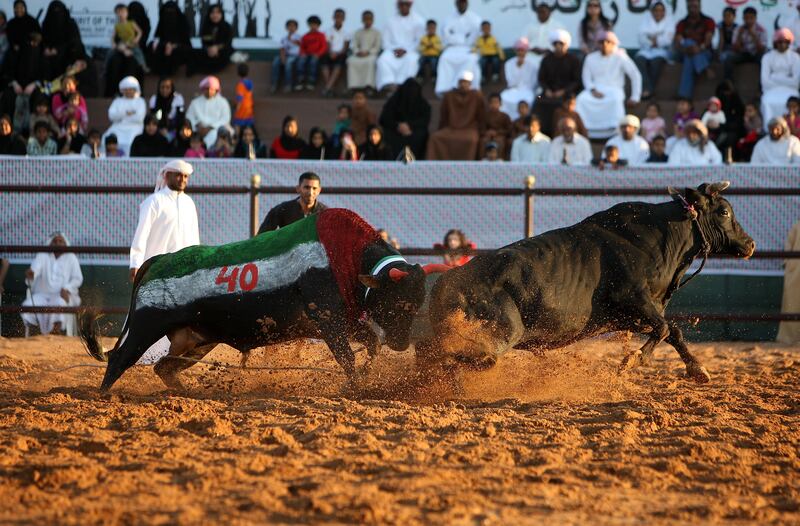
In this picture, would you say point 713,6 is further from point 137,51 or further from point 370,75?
point 137,51

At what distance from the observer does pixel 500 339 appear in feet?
21.5

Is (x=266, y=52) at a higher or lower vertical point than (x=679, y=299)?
higher

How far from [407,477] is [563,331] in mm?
2410

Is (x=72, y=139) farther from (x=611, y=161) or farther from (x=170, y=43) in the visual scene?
(x=611, y=161)

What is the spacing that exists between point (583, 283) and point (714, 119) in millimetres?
7093

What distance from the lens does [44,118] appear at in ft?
44.8

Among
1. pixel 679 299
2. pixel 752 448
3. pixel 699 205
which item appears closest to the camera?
pixel 752 448

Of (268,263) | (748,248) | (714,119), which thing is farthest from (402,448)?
(714,119)

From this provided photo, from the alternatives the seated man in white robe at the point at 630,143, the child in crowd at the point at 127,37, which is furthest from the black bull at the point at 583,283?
the child in crowd at the point at 127,37

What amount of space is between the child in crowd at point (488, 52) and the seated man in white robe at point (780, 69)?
3.27 meters

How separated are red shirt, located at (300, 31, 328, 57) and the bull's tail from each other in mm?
8273

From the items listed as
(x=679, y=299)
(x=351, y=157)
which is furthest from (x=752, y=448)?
(x=351, y=157)

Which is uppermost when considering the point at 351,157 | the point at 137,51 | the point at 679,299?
the point at 137,51

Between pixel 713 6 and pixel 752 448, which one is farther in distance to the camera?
pixel 713 6
